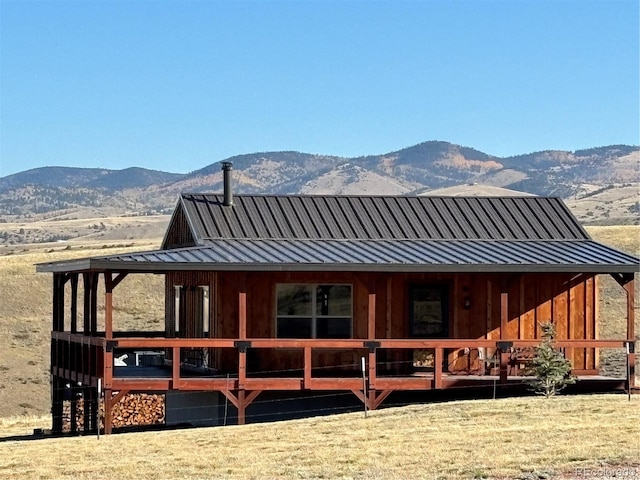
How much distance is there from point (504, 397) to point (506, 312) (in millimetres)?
1603

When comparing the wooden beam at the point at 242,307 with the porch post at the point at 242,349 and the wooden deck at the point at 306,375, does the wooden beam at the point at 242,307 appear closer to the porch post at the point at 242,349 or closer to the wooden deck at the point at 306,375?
the porch post at the point at 242,349

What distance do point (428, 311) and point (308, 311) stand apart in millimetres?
2387

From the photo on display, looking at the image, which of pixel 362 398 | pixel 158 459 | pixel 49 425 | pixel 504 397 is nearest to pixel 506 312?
pixel 504 397

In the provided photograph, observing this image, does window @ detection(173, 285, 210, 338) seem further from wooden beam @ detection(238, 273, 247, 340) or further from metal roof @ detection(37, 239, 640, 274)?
wooden beam @ detection(238, 273, 247, 340)

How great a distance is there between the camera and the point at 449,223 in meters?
28.6

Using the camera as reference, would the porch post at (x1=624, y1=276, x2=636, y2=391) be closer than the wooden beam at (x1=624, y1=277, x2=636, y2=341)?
Yes

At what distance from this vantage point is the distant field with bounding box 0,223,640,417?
40094mm

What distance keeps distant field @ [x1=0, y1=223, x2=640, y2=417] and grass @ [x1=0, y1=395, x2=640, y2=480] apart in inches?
589

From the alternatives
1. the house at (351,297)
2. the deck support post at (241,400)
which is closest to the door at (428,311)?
the house at (351,297)

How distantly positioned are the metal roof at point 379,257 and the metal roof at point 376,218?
0.36m

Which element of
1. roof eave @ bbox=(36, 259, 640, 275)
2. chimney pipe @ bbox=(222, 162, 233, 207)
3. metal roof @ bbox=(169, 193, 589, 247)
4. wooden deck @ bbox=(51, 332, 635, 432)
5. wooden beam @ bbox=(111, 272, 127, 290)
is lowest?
wooden deck @ bbox=(51, 332, 635, 432)

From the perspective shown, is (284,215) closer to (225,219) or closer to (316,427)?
(225,219)

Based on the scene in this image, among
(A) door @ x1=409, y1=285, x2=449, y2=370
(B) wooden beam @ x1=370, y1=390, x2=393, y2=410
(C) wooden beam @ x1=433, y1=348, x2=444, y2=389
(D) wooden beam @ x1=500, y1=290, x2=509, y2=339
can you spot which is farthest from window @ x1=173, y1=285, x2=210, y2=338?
(D) wooden beam @ x1=500, y1=290, x2=509, y2=339

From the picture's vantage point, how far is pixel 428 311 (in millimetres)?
26781
